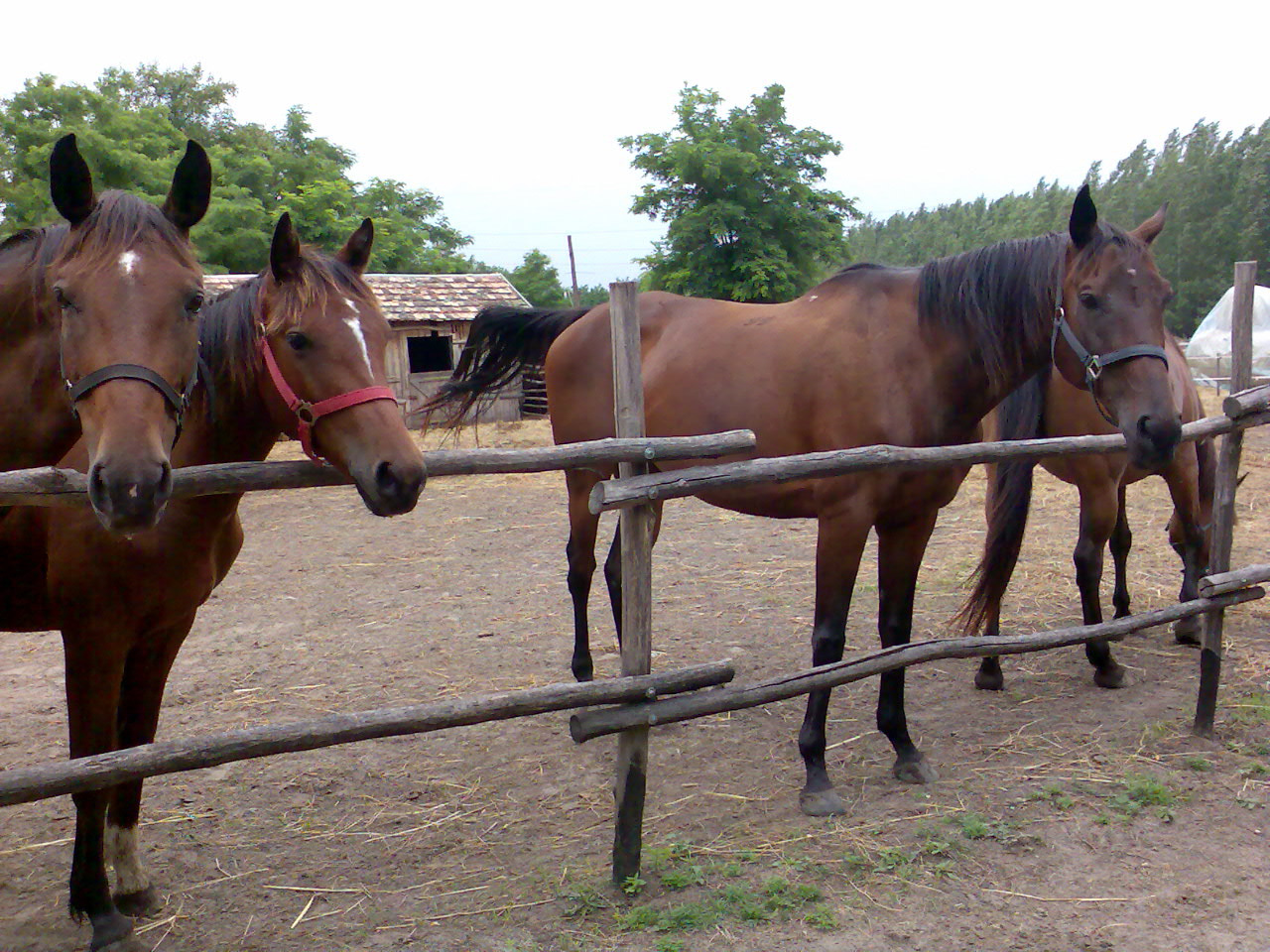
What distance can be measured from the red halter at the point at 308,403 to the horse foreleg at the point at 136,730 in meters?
0.77

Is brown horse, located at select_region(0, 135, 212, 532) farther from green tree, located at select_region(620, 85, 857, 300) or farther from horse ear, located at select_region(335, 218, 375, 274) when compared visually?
green tree, located at select_region(620, 85, 857, 300)

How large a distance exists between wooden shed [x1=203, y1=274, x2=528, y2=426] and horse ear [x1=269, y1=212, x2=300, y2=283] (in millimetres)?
13091

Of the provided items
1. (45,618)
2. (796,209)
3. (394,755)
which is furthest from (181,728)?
(796,209)

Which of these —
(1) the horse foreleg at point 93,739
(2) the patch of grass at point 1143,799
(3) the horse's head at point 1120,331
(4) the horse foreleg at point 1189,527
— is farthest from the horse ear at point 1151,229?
(1) the horse foreleg at point 93,739

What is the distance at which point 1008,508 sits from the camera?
14.8 ft

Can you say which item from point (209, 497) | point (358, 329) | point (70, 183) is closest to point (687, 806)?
point (209, 497)

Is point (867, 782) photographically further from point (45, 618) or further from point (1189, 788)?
point (45, 618)

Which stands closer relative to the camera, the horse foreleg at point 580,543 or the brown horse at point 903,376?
the brown horse at point 903,376

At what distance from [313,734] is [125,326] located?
1057 mm

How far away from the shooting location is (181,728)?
397cm

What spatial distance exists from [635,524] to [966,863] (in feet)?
4.99

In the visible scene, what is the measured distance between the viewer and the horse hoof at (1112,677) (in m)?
4.33

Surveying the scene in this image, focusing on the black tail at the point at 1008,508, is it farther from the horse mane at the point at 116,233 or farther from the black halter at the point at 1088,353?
the horse mane at the point at 116,233

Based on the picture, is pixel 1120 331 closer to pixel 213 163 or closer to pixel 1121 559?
pixel 1121 559
